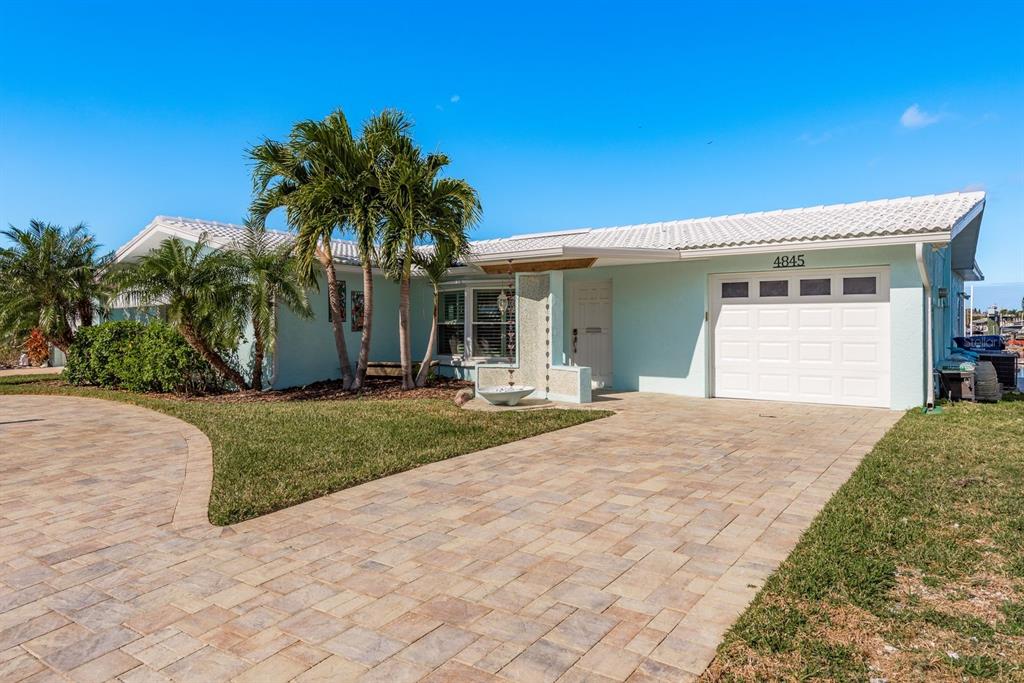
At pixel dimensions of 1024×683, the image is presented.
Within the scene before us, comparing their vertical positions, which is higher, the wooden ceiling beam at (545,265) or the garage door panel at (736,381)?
the wooden ceiling beam at (545,265)

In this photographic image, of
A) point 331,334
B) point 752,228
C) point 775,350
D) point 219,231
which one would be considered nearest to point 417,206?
point 331,334

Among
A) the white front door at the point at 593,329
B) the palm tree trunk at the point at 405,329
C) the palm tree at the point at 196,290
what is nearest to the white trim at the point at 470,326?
the palm tree trunk at the point at 405,329

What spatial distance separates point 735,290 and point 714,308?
0.54 m

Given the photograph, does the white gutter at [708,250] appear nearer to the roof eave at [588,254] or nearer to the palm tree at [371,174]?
the roof eave at [588,254]

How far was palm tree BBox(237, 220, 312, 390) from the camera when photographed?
12883 mm

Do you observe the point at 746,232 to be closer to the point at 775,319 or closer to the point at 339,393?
the point at 775,319

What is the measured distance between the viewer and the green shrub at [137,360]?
14273 mm

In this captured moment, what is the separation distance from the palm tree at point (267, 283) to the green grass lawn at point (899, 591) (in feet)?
36.1

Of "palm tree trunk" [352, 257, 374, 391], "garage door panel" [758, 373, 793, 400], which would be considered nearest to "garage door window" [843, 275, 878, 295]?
"garage door panel" [758, 373, 793, 400]

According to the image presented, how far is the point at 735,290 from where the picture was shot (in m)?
12.4

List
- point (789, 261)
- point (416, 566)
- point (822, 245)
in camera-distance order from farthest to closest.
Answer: point (789, 261) → point (822, 245) → point (416, 566)

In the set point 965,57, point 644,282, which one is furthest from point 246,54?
point 965,57

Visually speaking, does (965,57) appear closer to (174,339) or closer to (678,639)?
(678,639)

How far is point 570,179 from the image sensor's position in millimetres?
21141
